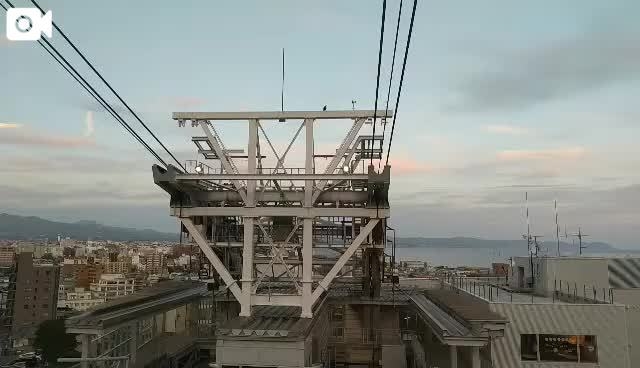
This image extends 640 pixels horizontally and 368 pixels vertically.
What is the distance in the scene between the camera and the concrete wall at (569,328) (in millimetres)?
19453

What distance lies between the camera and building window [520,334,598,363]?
19641mm

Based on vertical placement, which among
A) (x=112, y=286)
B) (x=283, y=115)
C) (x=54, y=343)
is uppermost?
(x=283, y=115)

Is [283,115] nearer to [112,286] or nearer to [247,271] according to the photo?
[247,271]

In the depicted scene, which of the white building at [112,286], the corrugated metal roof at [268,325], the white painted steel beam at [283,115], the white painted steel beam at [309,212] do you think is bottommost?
the white building at [112,286]

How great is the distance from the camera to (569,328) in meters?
19.9

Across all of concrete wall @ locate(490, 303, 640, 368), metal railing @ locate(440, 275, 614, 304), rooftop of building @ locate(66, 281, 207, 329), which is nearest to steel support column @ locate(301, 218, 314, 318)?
rooftop of building @ locate(66, 281, 207, 329)

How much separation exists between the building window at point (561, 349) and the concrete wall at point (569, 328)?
175 mm

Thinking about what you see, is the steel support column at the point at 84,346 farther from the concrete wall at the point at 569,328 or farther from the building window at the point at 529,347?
the building window at the point at 529,347

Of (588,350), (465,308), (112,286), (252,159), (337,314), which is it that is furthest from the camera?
(112,286)

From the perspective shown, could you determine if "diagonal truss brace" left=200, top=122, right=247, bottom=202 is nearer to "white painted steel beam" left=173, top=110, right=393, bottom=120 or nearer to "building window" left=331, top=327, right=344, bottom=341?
"white painted steel beam" left=173, top=110, right=393, bottom=120

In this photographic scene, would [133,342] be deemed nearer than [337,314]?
Yes

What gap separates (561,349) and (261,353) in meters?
12.9

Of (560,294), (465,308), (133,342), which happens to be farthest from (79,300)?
(465,308)

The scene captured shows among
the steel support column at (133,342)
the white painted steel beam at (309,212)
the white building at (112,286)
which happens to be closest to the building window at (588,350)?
the white painted steel beam at (309,212)
